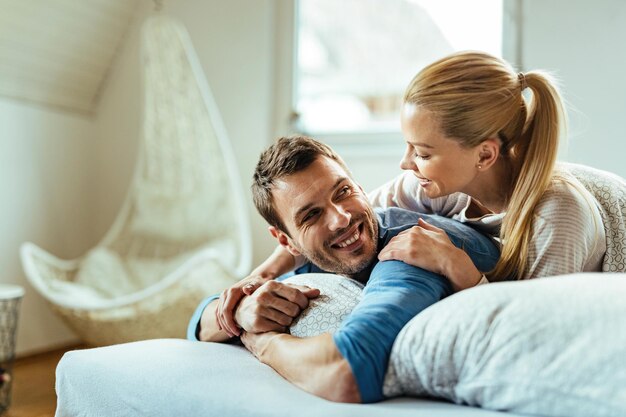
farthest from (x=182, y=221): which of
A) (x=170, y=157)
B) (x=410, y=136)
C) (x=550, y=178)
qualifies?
(x=550, y=178)

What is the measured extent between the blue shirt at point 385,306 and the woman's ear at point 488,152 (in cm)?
15

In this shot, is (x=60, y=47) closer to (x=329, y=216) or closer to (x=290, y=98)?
(x=290, y=98)

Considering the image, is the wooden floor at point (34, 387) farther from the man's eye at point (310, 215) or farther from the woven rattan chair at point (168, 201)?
the man's eye at point (310, 215)

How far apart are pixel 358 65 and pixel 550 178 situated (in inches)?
74.6

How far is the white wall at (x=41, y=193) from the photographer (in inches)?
114

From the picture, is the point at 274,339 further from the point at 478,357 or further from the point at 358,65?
the point at 358,65

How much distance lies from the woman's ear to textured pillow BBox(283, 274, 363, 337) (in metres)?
0.36

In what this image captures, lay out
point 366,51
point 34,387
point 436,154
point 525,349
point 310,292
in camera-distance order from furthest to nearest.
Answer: point 366,51 → point 34,387 → point 436,154 → point 310,292 → point 525,349

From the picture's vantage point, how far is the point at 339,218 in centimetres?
125

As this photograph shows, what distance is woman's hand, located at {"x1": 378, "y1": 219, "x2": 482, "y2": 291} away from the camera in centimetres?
109

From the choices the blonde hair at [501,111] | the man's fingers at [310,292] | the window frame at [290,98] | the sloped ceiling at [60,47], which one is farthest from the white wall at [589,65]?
the sloped ceiling at [60,47]

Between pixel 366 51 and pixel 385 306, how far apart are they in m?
2.24

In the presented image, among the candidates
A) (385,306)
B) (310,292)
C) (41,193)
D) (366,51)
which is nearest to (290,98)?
(366,51)

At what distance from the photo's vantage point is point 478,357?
848 mm
